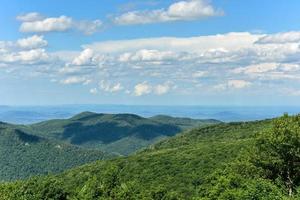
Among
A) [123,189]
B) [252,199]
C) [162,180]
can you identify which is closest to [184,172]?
[162,180]

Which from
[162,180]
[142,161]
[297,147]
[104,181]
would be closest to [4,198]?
[104,181]

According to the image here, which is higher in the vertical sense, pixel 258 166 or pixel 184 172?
pixel 258 166

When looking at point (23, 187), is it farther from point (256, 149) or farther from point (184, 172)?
point (184, 172)

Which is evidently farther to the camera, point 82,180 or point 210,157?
point 82,180

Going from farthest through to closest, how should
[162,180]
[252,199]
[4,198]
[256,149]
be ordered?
[162,180]
[4,198]
[256,149]
[252,199]

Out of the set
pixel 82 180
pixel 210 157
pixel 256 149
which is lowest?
pixel 82 180

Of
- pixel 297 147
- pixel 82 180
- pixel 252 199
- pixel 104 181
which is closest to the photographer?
pixel 252 199

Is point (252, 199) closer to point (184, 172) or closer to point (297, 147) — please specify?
point (297, 147)
